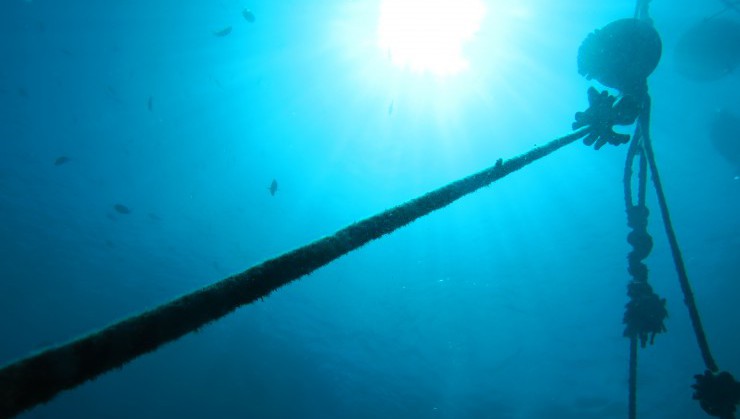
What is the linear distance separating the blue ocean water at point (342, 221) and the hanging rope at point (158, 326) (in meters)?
15.7

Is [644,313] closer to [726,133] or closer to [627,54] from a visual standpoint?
[627,54]

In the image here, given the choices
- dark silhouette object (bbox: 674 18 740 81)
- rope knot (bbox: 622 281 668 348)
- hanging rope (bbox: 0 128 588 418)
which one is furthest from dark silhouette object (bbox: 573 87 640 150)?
dark silhouette object (bbox: 674 18 740 81)

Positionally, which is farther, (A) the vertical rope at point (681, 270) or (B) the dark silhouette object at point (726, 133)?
(B) the dark silhouette object at point (726, 133)

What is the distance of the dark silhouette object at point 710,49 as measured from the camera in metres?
11.8

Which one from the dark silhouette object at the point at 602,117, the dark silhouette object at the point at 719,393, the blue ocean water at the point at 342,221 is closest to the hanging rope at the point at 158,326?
the dark silhouette object at the point at 602,117

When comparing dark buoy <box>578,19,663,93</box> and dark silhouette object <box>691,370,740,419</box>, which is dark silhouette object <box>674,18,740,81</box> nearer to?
dark buoy <box>578,19,663,93</box>

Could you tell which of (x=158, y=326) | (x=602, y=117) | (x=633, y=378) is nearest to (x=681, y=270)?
(x=633, y=378)

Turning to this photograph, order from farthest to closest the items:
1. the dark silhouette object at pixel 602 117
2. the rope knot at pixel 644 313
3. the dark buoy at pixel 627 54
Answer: the dark buoy at pixel 627 54 < the rope knot at pixel 644 313 < the dark silhouette object at pixel 602 117

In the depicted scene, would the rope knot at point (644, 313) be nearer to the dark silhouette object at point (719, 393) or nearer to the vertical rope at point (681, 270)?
the vertical rope at point (681, 270)

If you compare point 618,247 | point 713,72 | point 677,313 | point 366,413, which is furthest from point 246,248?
point 677,313

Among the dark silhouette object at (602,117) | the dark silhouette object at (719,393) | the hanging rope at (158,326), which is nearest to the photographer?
the hanging rope at (158,326)

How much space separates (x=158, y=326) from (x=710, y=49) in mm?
18138

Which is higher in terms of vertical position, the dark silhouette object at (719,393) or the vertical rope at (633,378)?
the vertical rope at (633,378)

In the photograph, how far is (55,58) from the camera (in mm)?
19234
